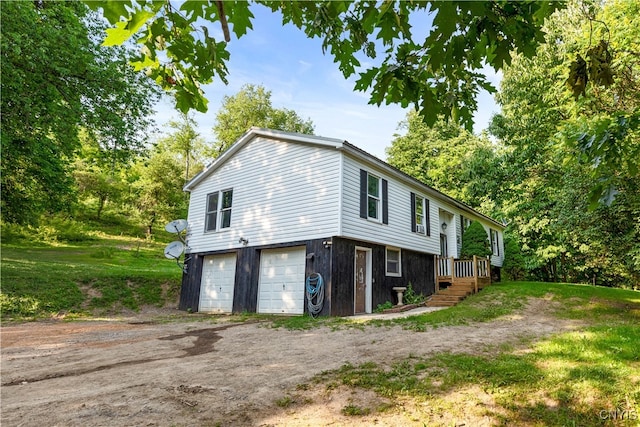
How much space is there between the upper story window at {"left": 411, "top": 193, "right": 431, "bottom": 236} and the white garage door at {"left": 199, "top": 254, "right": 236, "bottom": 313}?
759 cm

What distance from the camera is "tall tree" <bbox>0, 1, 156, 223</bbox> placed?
10.0 m

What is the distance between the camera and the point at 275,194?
13000mm

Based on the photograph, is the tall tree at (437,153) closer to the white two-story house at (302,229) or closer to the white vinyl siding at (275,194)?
the white two-story house at (302,229)

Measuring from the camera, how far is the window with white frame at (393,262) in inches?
529

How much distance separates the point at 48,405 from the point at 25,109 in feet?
33.5

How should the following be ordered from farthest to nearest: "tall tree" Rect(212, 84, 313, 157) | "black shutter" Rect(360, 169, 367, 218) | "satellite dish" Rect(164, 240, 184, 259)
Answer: "tall tree" Rect(212, 84, 313, 157) → "satellite dish" Rect(164, 240, 184, 259) → "black shutter" Rect(360, 169, 367, 218)

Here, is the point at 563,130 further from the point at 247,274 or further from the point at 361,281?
the point at 247,274

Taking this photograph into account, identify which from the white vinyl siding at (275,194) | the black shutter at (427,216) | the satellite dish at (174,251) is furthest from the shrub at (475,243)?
the satellite dish at (174,251)

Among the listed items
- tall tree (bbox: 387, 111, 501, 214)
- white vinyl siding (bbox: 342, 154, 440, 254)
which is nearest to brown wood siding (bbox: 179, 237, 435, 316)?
white vinyl siding (bbox: 342, 154, 440, 254)

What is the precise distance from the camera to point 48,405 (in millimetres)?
3545

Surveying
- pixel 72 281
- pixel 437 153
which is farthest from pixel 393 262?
pixel 437 153

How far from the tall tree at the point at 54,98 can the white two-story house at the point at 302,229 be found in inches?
161

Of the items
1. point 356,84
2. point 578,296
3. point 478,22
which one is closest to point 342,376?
point 356,84

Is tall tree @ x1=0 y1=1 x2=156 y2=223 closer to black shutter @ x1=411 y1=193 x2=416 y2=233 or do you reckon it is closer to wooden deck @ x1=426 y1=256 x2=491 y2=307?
black shutter @ x1=411 y1=193 x2=416 y2=233
